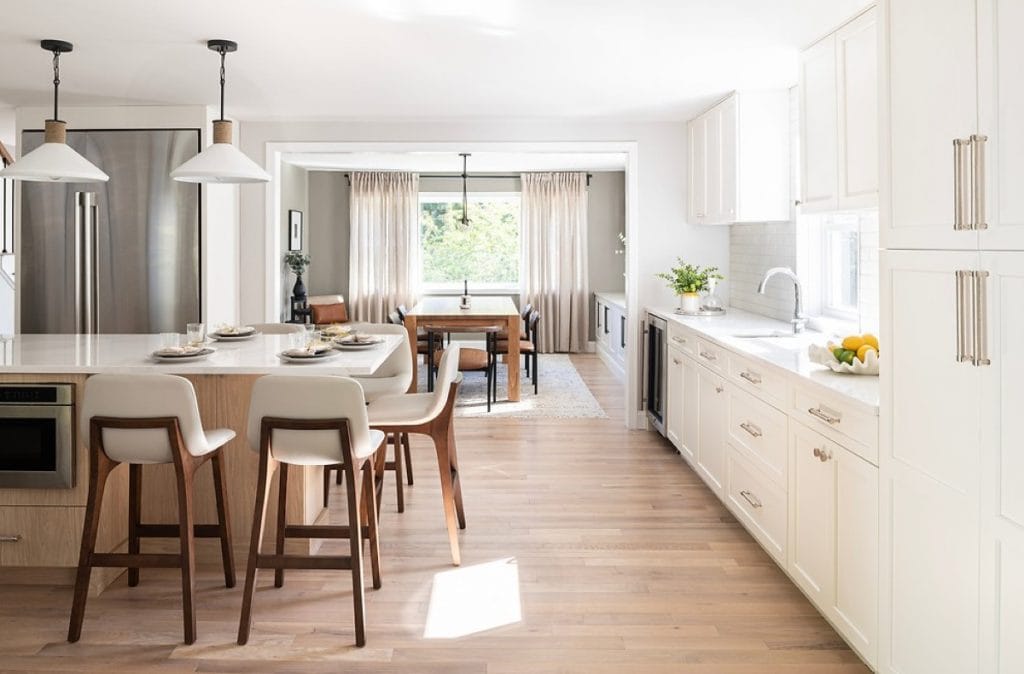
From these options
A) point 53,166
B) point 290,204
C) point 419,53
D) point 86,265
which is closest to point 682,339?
point 419,53

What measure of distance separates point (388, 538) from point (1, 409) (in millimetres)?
1628

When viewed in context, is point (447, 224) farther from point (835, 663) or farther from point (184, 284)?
point (835, 663)

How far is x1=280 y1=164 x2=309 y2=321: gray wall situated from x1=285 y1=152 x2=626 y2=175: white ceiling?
0.47ft

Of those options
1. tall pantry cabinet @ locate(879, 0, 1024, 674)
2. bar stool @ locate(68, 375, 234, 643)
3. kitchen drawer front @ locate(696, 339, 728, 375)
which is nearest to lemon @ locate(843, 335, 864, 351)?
tall pantry cabinet @ locate(879, 0, 1024, 674)

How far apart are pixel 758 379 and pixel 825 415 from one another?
0.78 meters

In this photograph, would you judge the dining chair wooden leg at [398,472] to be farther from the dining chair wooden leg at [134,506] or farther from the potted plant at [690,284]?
the potted plant at [690,284]

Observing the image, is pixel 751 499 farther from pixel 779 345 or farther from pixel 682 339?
pixel 682 339

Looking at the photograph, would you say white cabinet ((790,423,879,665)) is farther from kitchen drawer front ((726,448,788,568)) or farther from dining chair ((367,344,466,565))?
dining chair ((367,344,466,565))

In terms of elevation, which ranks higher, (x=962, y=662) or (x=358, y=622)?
(x=962, y=662)

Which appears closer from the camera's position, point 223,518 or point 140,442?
point 140,442

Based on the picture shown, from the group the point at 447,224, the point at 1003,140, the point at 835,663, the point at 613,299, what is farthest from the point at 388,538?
the point at 447,224

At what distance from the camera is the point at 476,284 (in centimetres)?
1124

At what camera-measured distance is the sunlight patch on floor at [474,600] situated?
287 centimetres

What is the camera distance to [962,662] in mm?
1941
